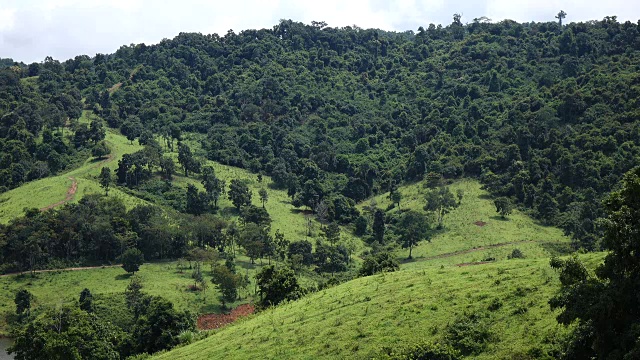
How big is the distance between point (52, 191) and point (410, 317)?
8659cm

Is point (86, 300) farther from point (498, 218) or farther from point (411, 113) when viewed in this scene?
point (411, 113)

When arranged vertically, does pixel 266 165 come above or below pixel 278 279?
above

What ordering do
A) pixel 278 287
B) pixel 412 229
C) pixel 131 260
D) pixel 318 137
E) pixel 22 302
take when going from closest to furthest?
pixel 278 287 < pixel 22 302 < pixel 131 260 < pixel 412 229 < pixel 318 137

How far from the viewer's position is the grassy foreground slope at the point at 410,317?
28516 mm

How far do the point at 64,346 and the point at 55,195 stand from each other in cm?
5695

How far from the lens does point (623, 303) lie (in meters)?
20.8

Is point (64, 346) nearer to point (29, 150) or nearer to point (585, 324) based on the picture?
point (585, 324)

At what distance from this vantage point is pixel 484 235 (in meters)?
96.6

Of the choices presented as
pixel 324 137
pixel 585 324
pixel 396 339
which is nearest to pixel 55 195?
pixel 324 137

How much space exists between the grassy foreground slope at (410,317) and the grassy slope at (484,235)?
5047 cm

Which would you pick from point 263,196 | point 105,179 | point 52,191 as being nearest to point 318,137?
point 263,196

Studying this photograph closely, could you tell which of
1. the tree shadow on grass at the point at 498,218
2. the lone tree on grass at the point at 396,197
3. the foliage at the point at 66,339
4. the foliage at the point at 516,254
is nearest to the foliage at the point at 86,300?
the foliage at the point at 66,339

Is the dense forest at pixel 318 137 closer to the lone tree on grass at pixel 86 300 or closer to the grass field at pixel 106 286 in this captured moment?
the grass field at pixel 106 286

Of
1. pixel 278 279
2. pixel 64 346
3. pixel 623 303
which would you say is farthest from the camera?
pixel 278 279
